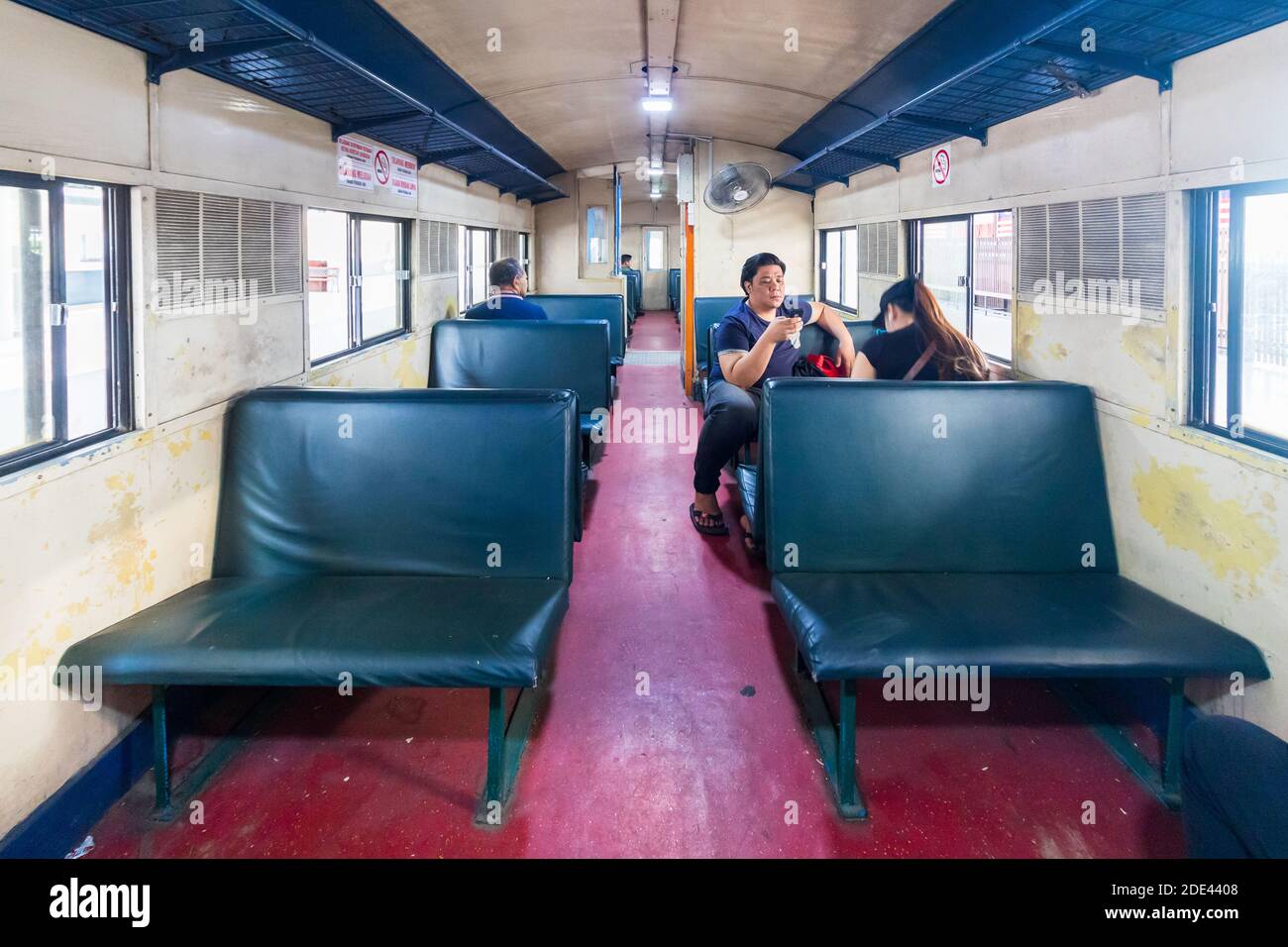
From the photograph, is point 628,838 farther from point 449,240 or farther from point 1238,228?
point 449,240

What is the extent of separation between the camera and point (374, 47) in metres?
4.40

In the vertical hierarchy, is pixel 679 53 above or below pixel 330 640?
above

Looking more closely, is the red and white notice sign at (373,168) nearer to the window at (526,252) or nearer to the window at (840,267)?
the window at (840,267)

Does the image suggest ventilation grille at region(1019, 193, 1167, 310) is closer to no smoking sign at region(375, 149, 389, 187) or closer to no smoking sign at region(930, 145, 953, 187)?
no smoking sign at region(930, 145, 953, 187)

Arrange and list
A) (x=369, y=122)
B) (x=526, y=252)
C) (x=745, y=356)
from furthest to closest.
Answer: (x=526, y=252)
(x=369, y=122)
(x=745, y=356)

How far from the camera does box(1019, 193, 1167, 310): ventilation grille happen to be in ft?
9.42

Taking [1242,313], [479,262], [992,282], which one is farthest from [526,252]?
[1242,313]

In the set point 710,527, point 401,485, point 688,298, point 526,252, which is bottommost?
point 710,527

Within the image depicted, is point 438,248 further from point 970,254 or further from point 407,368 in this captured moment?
point 970,254

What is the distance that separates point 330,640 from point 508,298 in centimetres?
434

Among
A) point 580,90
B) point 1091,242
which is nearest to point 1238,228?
point 1091,242

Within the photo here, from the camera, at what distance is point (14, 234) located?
2.28 metres

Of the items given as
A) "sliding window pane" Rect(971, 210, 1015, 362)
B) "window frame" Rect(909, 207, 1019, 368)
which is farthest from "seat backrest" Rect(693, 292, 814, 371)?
"sliding window pane" Rect(971, 210, 1015, 362)

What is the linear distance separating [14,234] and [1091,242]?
Result: 139 inches
